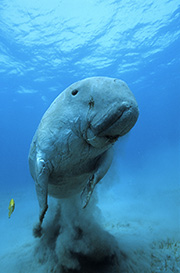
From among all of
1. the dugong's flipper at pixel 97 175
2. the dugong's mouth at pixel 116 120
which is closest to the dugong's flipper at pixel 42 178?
the dugong's flipper at pixel 97 175

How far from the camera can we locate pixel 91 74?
27.6 m

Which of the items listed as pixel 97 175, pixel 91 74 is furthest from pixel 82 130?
pixel 91 74

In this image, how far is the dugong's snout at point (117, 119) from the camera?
2.26 metres

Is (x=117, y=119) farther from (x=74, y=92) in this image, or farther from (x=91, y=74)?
(x=91, y=74)

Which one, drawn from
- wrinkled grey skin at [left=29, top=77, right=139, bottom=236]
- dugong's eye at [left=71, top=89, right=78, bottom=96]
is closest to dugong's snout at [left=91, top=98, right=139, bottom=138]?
wrinkled grey skin at [left=29, top=77, right=139, bottom=236]

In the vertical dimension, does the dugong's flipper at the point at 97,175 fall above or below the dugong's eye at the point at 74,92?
below

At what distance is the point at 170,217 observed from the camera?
26.9ft

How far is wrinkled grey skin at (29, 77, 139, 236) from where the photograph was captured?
2319 mm

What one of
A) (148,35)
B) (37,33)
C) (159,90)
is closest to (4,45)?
(37,33)

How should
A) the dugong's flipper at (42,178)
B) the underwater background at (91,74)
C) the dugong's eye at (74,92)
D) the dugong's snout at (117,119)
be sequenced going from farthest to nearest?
the underwater background at (91,74)
the dugong's flipper at (42,178)
the dugong's eye at (74,92)
the dugong's snout at (117,119)

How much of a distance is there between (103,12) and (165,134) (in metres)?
65.1

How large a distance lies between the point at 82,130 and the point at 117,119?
1.91 ft

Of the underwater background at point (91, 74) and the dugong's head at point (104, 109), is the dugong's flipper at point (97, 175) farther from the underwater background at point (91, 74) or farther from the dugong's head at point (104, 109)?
the underwater background at point (91, 74)

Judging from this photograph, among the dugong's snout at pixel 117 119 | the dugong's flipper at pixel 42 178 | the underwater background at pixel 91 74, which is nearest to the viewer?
the dugong's snout at pixel 117 119
